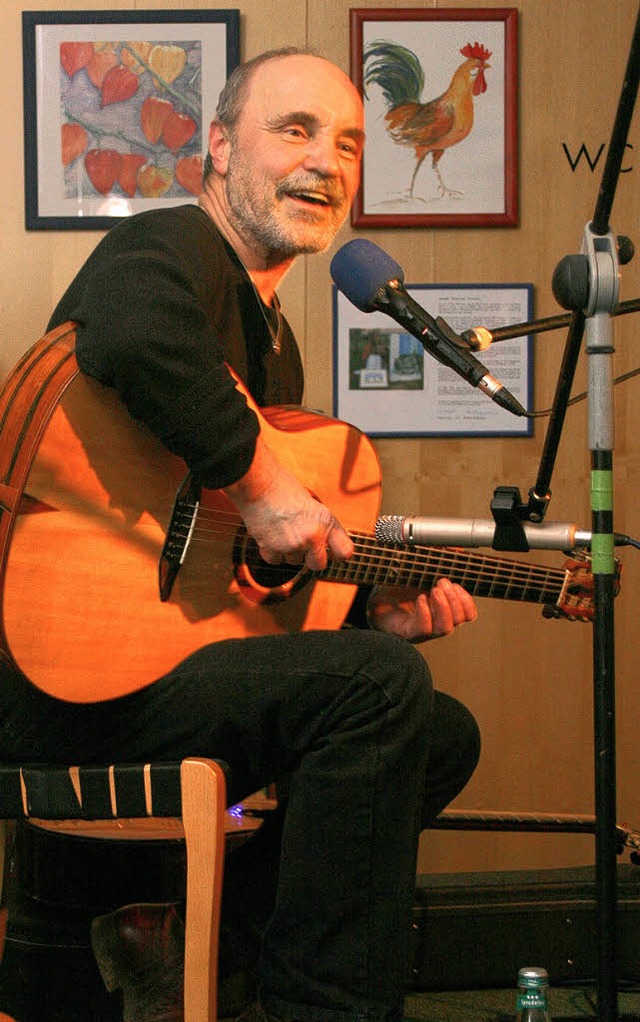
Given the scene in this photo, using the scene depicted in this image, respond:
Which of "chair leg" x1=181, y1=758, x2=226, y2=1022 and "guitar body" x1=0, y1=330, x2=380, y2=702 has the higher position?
"guitar body" x1=0, y1=330, x2=380, y2=702

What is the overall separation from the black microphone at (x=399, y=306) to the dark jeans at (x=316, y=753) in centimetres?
43

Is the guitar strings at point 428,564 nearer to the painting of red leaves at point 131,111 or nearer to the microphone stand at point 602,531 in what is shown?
the microphone stand at point 602,531

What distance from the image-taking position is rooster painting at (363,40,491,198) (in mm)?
2887

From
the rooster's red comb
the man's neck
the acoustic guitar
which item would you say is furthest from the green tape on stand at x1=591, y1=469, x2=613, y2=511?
the rooster's red comb

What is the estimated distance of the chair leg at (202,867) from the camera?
61.6 inches

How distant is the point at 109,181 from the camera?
2.89 m

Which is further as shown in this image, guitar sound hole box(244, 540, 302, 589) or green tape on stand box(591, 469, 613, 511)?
guitar sound hole box(244, 540, 302, 589)

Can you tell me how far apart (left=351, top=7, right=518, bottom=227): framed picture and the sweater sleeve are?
1387 mm

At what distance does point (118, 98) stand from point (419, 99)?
2.44 ft

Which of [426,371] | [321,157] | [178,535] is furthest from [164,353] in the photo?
[426,371]

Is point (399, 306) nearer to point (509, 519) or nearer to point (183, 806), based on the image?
point (509, 519)

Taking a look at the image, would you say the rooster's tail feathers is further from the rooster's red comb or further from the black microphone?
the black microphone

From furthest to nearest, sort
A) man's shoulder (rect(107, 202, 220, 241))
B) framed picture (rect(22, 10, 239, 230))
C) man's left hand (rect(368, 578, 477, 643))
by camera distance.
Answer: framed picture (rect(22, 10, 239, 230)), man's left hand (rect(368, 578, 477, 643)), man's shoulder (rect(107, 202, 220, 241))

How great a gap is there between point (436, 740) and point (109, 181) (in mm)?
1652
